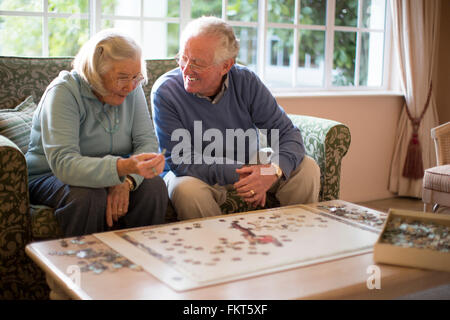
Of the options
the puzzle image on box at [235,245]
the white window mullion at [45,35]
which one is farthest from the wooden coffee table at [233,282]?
the white window mullion at [45,35]

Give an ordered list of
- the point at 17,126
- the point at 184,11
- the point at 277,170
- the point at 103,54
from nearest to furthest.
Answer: the point at 103,54
the point at 17,126
the point at 277,170
the point at 184,11

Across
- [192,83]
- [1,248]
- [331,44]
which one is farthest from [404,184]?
[1,248]

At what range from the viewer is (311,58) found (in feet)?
13.1

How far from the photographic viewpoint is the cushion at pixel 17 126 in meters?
2.20

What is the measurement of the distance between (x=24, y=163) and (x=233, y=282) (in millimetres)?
929

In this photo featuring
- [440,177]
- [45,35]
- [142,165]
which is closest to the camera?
[142,165]

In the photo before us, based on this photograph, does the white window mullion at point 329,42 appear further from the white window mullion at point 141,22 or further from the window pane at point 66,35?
the window pane at point 66,35

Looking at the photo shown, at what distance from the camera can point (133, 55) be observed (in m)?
1.99

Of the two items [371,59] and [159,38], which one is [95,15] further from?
[371,59]

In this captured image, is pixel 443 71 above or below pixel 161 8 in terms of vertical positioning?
below

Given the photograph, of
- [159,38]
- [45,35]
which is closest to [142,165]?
[45,35]

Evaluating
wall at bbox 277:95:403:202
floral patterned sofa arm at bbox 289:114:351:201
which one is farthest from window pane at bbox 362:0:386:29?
floral patterned sofa arm at bbox 289:114:351:201

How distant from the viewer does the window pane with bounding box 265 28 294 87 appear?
3.85m

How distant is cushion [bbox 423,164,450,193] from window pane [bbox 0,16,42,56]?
7.51ft
